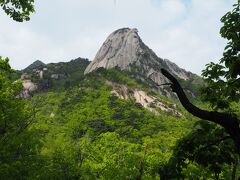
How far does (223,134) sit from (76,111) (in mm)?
144814

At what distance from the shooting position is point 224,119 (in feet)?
30.7

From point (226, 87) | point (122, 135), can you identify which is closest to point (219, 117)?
point (226, 87)

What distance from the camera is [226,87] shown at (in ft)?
32.9

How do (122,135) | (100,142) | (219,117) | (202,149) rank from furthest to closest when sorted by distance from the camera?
(122,135), (100,142), (202,149), (219,117)

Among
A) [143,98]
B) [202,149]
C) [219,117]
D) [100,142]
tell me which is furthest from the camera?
[143,98]

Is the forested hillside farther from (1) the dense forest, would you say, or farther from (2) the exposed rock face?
(2) the exposed rock face

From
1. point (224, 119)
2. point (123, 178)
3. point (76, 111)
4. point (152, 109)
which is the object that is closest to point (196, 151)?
point (224, 119)

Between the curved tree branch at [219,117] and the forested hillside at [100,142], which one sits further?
the forested hillside at [100,142]

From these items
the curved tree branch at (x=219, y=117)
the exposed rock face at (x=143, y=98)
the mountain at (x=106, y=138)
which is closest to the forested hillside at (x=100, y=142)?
the mountain at (x=106, y=138)

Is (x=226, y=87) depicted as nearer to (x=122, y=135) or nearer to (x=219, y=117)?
(x=219, y=117)

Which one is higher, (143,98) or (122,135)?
(143,98)

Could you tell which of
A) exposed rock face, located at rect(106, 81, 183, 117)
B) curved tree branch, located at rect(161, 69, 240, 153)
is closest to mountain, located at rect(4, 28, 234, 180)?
exposed rock face, located at rect(106, 81, 183, 117)

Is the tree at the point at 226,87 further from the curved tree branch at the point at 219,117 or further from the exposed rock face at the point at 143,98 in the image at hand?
the exposed rock face at the point at 143,98

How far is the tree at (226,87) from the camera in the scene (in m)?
9.40
